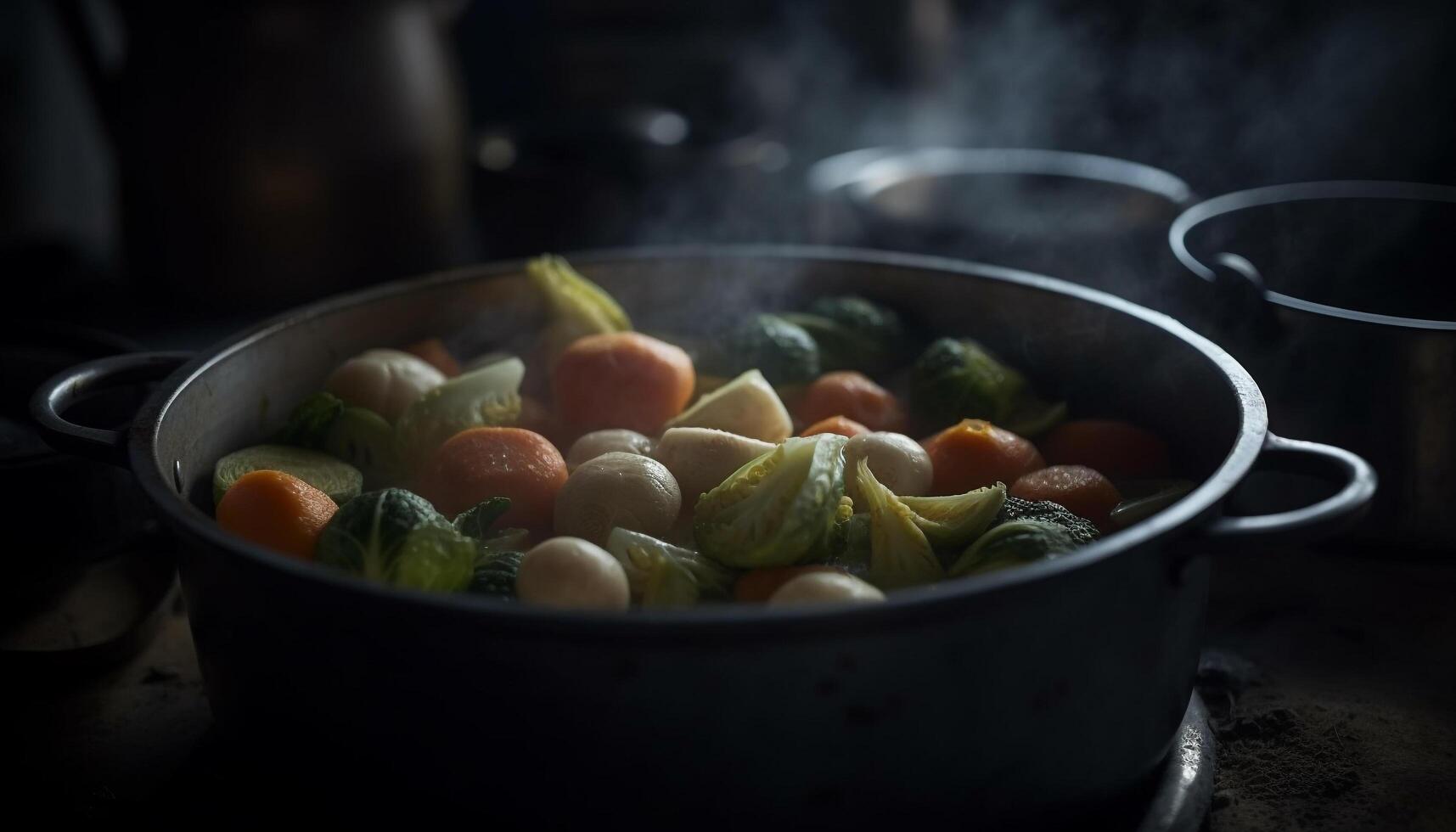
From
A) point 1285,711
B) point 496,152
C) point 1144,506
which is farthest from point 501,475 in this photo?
point 496,152

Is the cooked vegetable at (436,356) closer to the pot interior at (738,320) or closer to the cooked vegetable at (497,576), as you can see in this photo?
the pot interior at (738,320)

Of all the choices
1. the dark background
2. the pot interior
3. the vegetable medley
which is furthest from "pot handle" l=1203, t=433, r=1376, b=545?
the dark background

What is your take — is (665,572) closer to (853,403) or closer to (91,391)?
(853,403)

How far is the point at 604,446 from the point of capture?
5.21 feet

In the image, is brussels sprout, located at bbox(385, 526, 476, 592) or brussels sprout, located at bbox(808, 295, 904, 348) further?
brussels sprout, located at bbox(808, 295, 904, 348)

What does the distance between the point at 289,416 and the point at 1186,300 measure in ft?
4.71

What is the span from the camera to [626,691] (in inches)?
37.5

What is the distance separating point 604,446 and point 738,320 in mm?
586

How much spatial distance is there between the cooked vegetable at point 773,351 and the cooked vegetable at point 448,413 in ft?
1.31

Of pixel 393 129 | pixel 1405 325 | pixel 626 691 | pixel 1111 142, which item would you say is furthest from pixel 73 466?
pixel 1111 142

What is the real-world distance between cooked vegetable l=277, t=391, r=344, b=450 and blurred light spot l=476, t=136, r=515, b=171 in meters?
1.05

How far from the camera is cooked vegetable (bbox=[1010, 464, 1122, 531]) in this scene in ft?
4.87

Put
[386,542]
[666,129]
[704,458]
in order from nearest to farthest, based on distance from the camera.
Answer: [386,542] < [704,458] < [666,129]

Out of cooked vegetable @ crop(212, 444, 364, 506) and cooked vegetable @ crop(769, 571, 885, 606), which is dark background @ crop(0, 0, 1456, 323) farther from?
cooked vegetable @ crop(769, 571, 885, 606)
